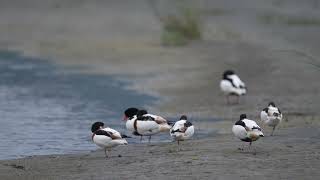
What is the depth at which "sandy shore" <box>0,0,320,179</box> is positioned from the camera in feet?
44.9

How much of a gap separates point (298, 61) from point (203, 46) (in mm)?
6862

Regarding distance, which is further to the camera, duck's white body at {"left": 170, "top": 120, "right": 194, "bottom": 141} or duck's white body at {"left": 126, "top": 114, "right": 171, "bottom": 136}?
duck's white body at {"left": 126, "top": 114, "right": 171, "bottom": 136}

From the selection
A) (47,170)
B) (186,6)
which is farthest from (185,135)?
(186,6)

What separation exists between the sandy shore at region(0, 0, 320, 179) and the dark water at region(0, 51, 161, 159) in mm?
901

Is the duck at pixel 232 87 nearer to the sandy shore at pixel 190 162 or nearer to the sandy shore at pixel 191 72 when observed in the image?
the sandy shore at pixel 191 72

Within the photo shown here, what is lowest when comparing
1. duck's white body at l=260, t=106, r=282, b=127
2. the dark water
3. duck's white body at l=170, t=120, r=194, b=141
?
duck's white body at l=170, t=120, r=194, b=141

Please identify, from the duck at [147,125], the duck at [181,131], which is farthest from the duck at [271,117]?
the duck at [181,131]

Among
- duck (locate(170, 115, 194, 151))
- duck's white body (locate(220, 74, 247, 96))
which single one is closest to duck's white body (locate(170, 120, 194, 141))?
duck (locate(170, 115, 194, 151))

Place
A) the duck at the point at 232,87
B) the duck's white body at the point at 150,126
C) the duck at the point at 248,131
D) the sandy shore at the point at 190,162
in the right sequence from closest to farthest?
the sandy shore at the point at 190,162
the duck at the point at 248,131
the duck's white body at the point at 150,126
the duck at the point at 232,87

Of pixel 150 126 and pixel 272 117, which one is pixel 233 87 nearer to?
pixel 272 117

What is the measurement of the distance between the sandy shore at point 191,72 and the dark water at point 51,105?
90 cm

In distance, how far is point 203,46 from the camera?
111ft

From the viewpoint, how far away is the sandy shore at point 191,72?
13.7m

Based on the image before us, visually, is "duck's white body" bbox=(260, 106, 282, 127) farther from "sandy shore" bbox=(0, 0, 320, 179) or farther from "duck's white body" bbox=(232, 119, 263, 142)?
"duck's white body" bbox=(232, 119, 263, 142)
